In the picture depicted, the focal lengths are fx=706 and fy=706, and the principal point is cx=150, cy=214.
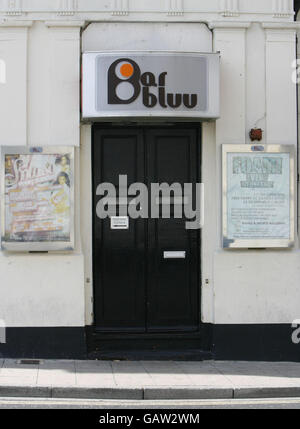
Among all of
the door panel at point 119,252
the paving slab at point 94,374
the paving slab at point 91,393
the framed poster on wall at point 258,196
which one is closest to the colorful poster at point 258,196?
the framed poster on wall at point 258,196

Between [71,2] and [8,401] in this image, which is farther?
[71,2]

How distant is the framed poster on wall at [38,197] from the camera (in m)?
9.41

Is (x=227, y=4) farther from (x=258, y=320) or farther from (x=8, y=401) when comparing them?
(x=8, y=401)

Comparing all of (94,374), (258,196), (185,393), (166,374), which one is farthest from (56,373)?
(258,196)

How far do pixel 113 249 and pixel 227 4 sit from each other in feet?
12.1

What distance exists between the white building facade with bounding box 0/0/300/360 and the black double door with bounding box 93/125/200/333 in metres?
0.05

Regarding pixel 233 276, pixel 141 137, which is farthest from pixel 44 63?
pixel 233 276

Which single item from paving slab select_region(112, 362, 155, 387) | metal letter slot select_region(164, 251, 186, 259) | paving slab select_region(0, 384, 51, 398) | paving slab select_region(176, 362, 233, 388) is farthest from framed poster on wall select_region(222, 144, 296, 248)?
paving slab select_region(0, 384, 51, 398)

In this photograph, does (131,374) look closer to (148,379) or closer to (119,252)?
(148,379)

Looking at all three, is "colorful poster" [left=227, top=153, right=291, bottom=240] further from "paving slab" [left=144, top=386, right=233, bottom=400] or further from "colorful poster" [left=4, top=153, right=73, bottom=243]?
"paving slab" [left=144, top=386, right=233, bottom=400]

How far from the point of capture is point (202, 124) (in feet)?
31.9

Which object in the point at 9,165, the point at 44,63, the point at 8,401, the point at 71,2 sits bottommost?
the point at 8,401

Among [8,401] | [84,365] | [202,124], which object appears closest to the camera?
[8,401]

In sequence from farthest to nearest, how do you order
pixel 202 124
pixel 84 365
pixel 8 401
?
pixel 202 124
pixel 84 365
pixel 8 401
